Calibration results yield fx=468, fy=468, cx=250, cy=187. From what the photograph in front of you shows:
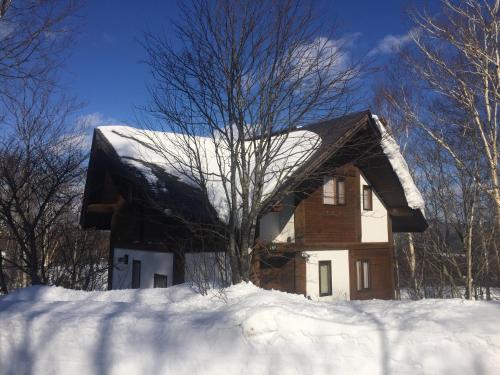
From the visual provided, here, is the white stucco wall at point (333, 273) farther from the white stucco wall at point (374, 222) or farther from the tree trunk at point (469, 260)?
the tree trunk at point (469, 260)

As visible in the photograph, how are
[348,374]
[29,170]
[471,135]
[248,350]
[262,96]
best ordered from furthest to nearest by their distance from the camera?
1. [471,135]
2. [29,170]
3. [262,96]
4. [248,350]
5. [348,374]

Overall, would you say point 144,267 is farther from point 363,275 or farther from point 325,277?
point 363,275

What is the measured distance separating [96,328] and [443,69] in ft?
37.2

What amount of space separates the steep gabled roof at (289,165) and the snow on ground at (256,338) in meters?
2.41

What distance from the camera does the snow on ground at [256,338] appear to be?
438 cm

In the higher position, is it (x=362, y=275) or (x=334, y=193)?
(x=334, y=193)

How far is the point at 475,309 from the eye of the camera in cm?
525

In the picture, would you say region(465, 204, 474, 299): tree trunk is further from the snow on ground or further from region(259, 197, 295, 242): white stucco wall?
the snow on ground

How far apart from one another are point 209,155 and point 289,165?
2.25 meters

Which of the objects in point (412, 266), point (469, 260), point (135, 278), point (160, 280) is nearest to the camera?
point (160, 280)

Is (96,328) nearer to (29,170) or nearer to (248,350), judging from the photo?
(248,350)

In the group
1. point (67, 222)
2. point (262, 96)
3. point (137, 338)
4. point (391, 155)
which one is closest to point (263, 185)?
point (262, 96)

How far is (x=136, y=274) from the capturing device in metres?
13.0

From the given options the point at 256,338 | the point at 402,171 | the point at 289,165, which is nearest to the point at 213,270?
the point at 289,165
